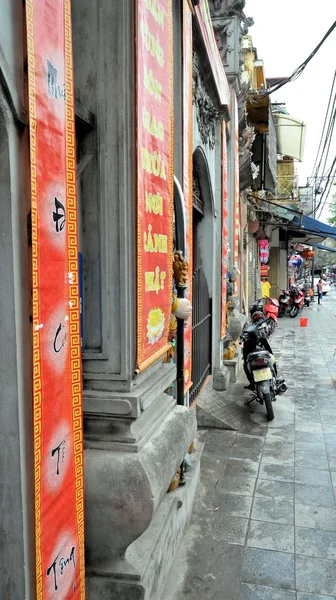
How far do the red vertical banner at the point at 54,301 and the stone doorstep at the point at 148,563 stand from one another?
1.64 feet

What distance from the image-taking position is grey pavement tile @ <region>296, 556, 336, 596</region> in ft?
10.4

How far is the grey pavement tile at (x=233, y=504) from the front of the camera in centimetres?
418

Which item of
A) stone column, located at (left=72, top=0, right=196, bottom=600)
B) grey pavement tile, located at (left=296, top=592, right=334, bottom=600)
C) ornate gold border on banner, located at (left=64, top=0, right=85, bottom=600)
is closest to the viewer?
ornate gold border on banner, located at (left=64, top=0, right=85, bottom=600)

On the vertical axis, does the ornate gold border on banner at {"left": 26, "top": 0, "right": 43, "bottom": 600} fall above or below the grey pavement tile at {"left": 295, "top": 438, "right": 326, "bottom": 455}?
above

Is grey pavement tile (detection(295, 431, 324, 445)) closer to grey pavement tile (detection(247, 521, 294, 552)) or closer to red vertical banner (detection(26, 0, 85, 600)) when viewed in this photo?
grey pavement tile (detection(247, 521, 294, 552))

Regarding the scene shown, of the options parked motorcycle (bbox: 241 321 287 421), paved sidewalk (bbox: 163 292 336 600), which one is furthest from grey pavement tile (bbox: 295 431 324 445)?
parked motorcycle (bbox: 241 321 287 421)

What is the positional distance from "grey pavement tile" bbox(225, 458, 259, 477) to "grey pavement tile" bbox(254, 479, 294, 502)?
0.20 m

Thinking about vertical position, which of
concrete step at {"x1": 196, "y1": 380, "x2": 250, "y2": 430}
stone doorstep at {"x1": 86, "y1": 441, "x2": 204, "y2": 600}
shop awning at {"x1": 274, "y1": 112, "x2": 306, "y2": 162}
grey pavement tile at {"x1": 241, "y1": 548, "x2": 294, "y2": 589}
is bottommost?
grey pavement tile at {"x1": 241, "y1": 548, "x2": 294, "y2": 589}

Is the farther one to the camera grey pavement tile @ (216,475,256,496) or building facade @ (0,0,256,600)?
grey pavement tile @ (216,475,256,496)

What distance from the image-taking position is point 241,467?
5.10m

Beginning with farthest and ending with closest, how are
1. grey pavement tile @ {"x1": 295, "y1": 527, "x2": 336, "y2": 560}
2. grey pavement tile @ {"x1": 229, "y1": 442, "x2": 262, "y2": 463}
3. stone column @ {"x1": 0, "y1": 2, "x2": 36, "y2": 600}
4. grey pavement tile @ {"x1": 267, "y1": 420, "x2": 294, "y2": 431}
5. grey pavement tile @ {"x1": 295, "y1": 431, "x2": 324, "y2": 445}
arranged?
grey pavement tile @ {"x1": 267, "y1": 420, "x2": 294, "y2": 431}, grey pavement tile @ {"x1": 295, "y1": 431, "x2": 324, "y2": 445}, grey pavement tile @ {"x1": 229, "y1": 442, "x2": 262, "y2": 463}, grey pavement tile @ {"x1": 295, "y1": 527, "x2": 336, "y2": 560}, stone column @ {"x1": 0, "y1": 2, "x2": 36, "y2": 600}

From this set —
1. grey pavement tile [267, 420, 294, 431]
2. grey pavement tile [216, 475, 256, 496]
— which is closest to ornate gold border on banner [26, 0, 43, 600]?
grey pavement tile [216, 475, 256, 496]

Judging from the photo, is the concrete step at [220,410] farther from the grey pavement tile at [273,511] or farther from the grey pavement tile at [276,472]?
the grey pavement tile at [273,511]

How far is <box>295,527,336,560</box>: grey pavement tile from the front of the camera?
3.55 m
